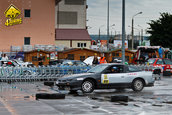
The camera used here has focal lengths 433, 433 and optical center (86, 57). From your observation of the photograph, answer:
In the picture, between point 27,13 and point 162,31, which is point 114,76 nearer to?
point 27,13

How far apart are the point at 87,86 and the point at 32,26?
4160 centimetres

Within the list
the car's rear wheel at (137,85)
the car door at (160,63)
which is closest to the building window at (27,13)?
the car door at (160,63)

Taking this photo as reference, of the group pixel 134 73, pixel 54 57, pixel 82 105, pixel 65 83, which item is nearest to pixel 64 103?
pixel 82 105

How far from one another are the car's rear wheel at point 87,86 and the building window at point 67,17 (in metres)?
74.5

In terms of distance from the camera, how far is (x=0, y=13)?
59375mm

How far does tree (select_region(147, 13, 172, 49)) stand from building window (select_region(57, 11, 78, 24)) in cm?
2782

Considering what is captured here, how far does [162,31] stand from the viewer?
69188mm

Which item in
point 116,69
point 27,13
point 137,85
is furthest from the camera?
point 27,13

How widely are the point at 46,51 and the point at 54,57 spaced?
4.14ft

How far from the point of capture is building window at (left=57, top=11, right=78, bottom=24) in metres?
94.8

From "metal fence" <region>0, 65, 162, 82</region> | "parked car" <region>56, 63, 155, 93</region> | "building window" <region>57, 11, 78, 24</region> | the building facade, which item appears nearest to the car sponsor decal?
"parked car" <region>56, 63, 155, 93</region>

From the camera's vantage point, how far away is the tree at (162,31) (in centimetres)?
6826

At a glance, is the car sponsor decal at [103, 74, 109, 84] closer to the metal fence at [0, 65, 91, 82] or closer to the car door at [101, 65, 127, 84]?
the car door at [101, 65, 127, 84]

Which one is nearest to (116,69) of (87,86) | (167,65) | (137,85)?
(137,85)
